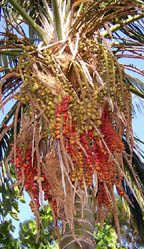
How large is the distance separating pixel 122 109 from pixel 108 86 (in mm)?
233

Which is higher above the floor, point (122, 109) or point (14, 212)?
point (122, 109)

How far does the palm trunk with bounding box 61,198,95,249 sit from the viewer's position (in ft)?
7.69

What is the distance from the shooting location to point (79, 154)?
2.12 m

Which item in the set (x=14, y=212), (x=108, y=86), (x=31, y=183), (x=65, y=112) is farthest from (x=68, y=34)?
(x=14, y=212)

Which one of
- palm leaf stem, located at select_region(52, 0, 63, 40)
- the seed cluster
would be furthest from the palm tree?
palm leaf stem, located at select_region(52, 0, 63, 40)

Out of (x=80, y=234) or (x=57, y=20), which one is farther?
(x=57, y=20)

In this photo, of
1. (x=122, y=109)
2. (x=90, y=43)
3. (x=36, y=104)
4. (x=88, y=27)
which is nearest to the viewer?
(x=36, y=104)

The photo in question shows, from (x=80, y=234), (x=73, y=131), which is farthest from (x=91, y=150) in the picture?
(x=80, y=234)

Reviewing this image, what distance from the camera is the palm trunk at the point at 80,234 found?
7.69ft

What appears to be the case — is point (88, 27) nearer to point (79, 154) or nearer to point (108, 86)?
point (108, 86)

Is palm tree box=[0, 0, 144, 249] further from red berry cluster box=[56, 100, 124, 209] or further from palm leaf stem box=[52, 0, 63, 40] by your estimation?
palm leaf stem box=[52, 0, 63, 40]

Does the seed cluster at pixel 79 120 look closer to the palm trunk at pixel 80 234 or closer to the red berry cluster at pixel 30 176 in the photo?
the red berry cluster at pixel 30 176

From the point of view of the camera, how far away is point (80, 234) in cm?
239

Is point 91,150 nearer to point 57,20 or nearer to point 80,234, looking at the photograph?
point 80,234
